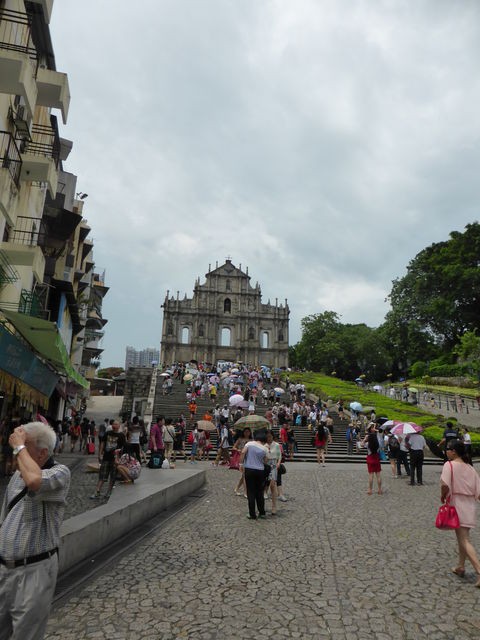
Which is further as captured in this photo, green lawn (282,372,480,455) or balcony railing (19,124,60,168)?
green lawn (282,372,480,455)

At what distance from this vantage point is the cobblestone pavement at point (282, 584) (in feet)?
13.4

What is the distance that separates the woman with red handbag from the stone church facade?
65727mm

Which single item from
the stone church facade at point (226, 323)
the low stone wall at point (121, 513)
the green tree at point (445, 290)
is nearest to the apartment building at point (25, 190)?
the low stone wall at point (121, 513)

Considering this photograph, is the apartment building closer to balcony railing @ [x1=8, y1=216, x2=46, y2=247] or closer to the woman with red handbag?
balcony railing @ [x1=8, y1=216, x2=46, y2=247]

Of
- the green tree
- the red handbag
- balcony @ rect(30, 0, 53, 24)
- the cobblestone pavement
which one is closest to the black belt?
the cobblestone pavement

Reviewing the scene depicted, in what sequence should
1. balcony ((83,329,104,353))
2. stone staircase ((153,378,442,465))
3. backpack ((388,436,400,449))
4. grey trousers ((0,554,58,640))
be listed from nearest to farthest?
grey trousers ((0,554,58,640))
backpack ((388,436,400,449))
stone staircase ((153,378,442,465))
balcony ((83,329,104,353))

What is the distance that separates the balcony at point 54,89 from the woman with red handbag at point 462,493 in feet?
43.6

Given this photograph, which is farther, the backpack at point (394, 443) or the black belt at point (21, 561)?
the backpack at point (394, 443)

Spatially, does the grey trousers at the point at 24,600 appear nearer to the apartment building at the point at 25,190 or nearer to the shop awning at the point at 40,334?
the apartment building at the point at 25,190

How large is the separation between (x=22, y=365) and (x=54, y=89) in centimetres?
811

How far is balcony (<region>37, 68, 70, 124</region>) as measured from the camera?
1278cm

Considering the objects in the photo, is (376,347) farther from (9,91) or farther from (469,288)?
(9,91)

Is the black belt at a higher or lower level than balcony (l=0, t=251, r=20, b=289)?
lower

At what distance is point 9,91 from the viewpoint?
35.1 feet
